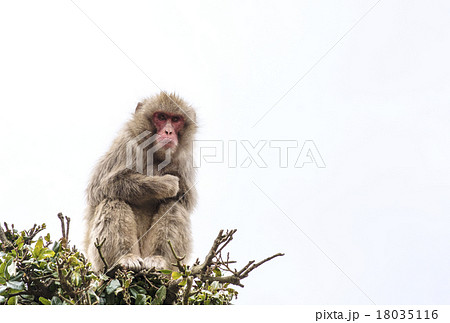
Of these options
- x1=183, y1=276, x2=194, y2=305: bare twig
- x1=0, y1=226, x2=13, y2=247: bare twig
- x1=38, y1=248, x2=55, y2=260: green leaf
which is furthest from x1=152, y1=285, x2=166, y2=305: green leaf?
x1=0, y1=226, x2=13, y2=247: bare twig

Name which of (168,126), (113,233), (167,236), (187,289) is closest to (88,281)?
(187,289)

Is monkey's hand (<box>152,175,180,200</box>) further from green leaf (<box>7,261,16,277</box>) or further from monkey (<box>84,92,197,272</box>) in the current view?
green leaf (<box>7,261,16,277</box>)

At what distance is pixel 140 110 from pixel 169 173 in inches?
35.7

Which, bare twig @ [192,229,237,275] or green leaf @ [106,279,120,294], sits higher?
bare twig @ [192,229,237,275]

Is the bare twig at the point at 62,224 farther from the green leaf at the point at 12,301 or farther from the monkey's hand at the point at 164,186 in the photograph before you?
the monkey's hand at the point at 164,186

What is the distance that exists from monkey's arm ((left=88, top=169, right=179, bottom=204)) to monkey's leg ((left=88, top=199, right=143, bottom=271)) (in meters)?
0.15

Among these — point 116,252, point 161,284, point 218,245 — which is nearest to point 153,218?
point 116,252

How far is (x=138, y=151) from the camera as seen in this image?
593cm

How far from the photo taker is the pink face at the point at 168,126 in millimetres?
5922

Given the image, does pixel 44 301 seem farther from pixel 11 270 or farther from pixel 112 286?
pixel 112 286

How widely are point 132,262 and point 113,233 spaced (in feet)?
1.78

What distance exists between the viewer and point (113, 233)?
5.13 meters

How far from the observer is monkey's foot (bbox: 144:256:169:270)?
4.98 m

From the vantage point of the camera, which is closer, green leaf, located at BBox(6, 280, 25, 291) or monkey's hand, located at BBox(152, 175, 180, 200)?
green leaf, located at BBox(6, 280, 25, 291)
